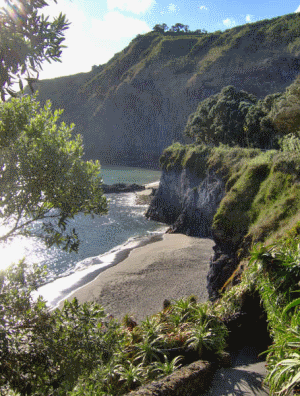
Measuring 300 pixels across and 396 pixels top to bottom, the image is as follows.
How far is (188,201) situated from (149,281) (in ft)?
58.5

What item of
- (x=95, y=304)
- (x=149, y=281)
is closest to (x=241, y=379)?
(x=95, y=304)

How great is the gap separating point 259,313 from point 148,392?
17.3 feet

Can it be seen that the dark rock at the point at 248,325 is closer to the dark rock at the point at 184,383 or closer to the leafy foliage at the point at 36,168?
the dark rock at the point at 184,383

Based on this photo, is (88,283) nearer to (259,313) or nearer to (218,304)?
(218,304)

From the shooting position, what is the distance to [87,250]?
32.5 metres

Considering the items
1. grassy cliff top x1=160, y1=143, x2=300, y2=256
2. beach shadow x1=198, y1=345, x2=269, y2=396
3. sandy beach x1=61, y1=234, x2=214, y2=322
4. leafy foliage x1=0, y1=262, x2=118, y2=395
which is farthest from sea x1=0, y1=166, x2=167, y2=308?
leafy foliage x1=0, y1=262, x2=118, y2=395

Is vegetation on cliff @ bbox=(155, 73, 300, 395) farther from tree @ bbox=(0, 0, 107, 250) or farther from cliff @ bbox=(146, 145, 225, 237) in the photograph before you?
tree @ bbox=(0, 0, 107, 250)

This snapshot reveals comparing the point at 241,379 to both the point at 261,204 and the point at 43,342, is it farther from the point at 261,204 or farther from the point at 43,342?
the point at 261,204

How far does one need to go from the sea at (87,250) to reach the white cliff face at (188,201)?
2361 mm

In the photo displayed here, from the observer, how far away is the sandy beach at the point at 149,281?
64.0 ft

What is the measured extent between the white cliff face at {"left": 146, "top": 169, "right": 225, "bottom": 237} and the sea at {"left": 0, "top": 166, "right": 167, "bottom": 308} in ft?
7.75

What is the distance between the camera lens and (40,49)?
4891 mm

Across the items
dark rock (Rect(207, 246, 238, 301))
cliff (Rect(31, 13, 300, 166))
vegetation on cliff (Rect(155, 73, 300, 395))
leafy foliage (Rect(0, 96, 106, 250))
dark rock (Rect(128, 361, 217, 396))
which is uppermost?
cliff (Rect(31, 13, 300, 166))

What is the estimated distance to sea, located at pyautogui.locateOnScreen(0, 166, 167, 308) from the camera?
81.0 feet
